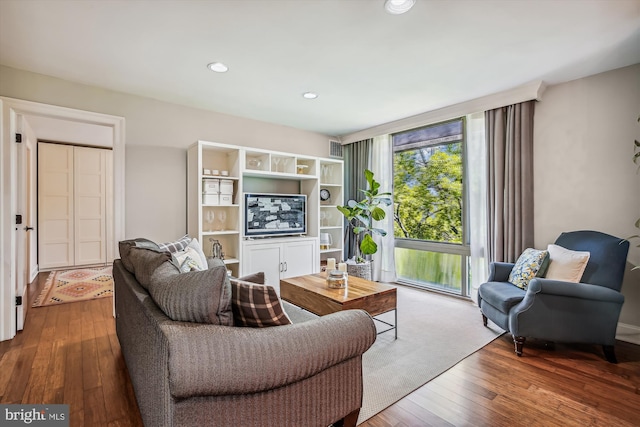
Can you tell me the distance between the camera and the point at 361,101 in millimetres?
3590

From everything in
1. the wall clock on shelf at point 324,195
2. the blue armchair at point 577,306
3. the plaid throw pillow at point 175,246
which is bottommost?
the blue armchair at point 577,306

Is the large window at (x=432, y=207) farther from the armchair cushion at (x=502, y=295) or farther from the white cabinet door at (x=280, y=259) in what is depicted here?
the white cabinet door at (x=280, y=259)

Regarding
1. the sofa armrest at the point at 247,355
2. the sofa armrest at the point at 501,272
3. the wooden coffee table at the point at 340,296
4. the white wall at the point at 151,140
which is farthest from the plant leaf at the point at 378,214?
the sofa armrest at the point at 247,355

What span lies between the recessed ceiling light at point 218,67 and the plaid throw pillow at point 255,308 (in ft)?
6.99

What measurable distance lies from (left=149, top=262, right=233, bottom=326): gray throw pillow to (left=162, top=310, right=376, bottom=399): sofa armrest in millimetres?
45

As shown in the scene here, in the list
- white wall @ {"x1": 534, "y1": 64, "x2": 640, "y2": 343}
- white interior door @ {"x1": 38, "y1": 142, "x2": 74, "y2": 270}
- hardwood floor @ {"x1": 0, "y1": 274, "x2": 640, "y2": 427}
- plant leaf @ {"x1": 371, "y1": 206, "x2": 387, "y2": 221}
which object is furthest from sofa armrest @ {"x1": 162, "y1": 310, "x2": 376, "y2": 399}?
white interior door @ {"x1": 38, "y1": 142, "x2": 74, "y2": 270}

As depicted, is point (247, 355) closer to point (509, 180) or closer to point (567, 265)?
point (567, 265)

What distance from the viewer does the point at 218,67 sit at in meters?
2.71

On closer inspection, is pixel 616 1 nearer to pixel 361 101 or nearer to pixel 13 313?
pixel 361 101

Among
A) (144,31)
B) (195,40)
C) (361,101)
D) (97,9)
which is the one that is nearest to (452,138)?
(361,101)

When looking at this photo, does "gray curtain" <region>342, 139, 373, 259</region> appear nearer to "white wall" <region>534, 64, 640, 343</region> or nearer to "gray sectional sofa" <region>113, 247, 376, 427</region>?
"white wall" <region>534, 64, 640, 343</region>

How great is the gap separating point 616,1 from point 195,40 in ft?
9.01

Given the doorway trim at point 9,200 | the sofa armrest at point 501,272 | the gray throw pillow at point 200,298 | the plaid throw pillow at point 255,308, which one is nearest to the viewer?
the gray throw pillow at point 200,298

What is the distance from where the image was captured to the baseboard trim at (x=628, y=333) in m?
2.68
